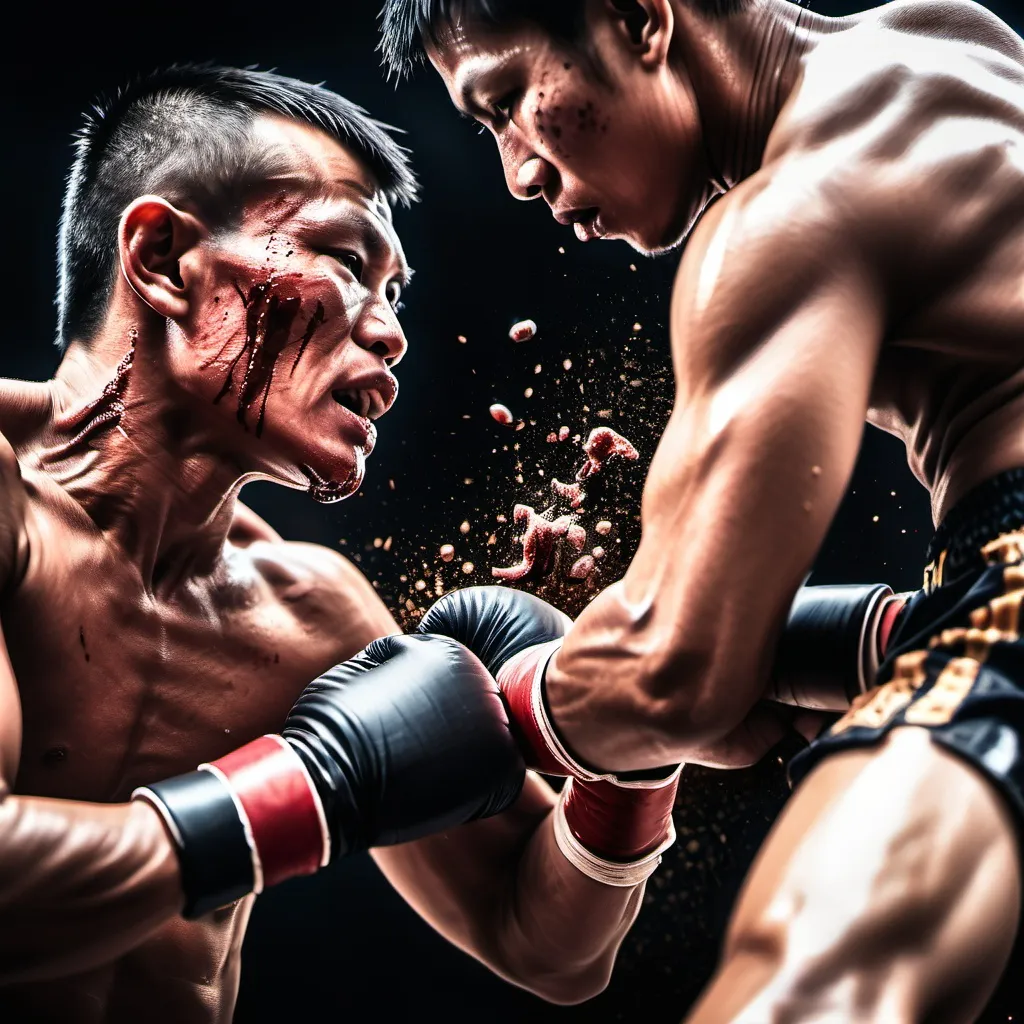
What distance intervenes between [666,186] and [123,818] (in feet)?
3.42

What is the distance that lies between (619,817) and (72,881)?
796 mm

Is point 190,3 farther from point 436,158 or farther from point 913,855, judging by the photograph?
point 913,855

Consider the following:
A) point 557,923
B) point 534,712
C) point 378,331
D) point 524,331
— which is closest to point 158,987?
point 557,923

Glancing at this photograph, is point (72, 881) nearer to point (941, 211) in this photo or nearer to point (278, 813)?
point (278, 813)

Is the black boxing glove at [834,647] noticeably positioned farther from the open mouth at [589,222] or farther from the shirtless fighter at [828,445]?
the open mouth at [589,222]

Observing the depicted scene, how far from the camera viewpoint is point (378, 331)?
1944 mm

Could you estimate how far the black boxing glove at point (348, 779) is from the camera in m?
1.32

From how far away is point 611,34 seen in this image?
4.88 ft

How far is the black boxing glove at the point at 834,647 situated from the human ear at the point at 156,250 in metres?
1.10

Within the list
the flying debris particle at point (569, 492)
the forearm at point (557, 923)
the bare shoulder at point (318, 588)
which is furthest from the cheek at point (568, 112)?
the flying debris particle at point (569, 492)

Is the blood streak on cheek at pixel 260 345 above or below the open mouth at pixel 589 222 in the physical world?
below

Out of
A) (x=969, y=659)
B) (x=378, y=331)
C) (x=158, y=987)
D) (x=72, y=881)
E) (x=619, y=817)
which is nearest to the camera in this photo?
(x=969, y=659)

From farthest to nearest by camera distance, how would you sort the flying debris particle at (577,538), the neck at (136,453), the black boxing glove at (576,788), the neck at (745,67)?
the flying debris particle at (577,538) < the neck at (136,453) < the black boxing glove at (576,788) < the neck at (745,67)

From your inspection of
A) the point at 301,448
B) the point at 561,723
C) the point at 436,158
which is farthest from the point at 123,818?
the point at 436,158
